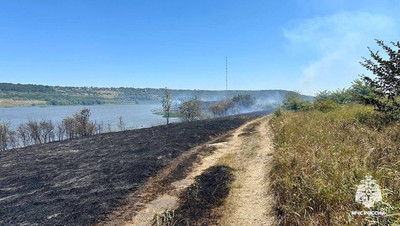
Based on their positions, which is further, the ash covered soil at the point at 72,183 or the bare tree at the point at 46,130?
the bare tree at the point at 46,130

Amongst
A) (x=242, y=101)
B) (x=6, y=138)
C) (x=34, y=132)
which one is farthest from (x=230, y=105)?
(x=6, y=138)

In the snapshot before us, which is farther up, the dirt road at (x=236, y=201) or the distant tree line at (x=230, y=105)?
the distant tree line at (x=230, y=105)

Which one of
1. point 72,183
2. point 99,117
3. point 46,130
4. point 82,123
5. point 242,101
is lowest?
point 99,117

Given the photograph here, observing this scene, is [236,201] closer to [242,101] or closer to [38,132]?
[38,132]

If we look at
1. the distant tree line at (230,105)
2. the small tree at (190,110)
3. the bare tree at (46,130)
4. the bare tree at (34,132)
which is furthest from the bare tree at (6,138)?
the distant tree line at (230,105)

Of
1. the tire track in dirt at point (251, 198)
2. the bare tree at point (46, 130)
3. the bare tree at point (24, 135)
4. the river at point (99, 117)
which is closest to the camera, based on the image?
the tire track in dirt at point (251, 198)

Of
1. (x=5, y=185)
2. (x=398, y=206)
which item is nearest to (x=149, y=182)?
(x=5, y=185)

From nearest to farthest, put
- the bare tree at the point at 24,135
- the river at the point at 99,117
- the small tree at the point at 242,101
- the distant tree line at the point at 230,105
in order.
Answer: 1. the bare tree at the point at 24,135
2. the river at the point at 99,117
3. the distant tree line at the point at 230,105
4. the small tree at the point at 242,101

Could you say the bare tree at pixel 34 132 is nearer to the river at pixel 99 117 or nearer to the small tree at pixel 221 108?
the river at pixel 99 117

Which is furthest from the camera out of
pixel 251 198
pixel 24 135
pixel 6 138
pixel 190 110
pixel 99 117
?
pixel 99 117

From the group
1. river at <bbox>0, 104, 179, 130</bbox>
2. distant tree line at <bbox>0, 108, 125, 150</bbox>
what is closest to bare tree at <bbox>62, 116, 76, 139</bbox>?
distant tree line at <bbox>0, 108, 125, 150</bbox>

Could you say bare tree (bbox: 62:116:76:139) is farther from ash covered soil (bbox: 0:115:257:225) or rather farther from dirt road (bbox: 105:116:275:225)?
dirt road (bbox: 105:116:275:225)

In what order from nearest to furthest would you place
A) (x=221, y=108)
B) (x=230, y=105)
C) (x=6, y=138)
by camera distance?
(x=6, y=138) → (x=221, y=108) → (x=230, y=105)

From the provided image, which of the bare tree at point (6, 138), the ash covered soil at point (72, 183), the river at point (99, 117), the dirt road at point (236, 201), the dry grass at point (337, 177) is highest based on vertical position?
the dry grass at point (337, 177)
